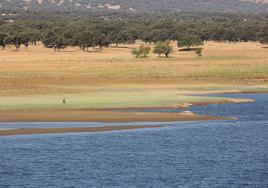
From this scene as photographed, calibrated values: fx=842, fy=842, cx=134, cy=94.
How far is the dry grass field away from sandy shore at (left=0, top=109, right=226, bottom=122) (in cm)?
186

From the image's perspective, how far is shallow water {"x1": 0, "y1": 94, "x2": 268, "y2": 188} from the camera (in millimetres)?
27016

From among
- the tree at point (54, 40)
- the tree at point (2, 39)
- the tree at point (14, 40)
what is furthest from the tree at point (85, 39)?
the tree at point (2, 39)

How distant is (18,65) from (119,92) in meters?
28.7

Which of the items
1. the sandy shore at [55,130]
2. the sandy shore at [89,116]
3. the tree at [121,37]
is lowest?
the tree at [121,37]

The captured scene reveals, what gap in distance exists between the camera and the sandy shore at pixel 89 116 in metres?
41.8

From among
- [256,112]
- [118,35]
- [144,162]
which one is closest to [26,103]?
[256,112]

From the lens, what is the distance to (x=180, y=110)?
46.1 m

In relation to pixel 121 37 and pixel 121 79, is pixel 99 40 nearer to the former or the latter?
pixel 121 37

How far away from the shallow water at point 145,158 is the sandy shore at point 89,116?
7.24 feet

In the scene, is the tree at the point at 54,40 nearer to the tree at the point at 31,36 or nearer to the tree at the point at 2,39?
the tree at the point at 31,36

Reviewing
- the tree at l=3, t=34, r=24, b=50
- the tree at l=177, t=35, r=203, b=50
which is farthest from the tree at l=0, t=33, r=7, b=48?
the tree at l=177, t=35, r=203, b=50

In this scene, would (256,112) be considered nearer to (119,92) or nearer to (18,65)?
(119,92)

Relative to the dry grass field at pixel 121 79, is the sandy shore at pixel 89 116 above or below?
above

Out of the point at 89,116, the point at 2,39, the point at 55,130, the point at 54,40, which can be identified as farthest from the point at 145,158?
the point at 2,39
